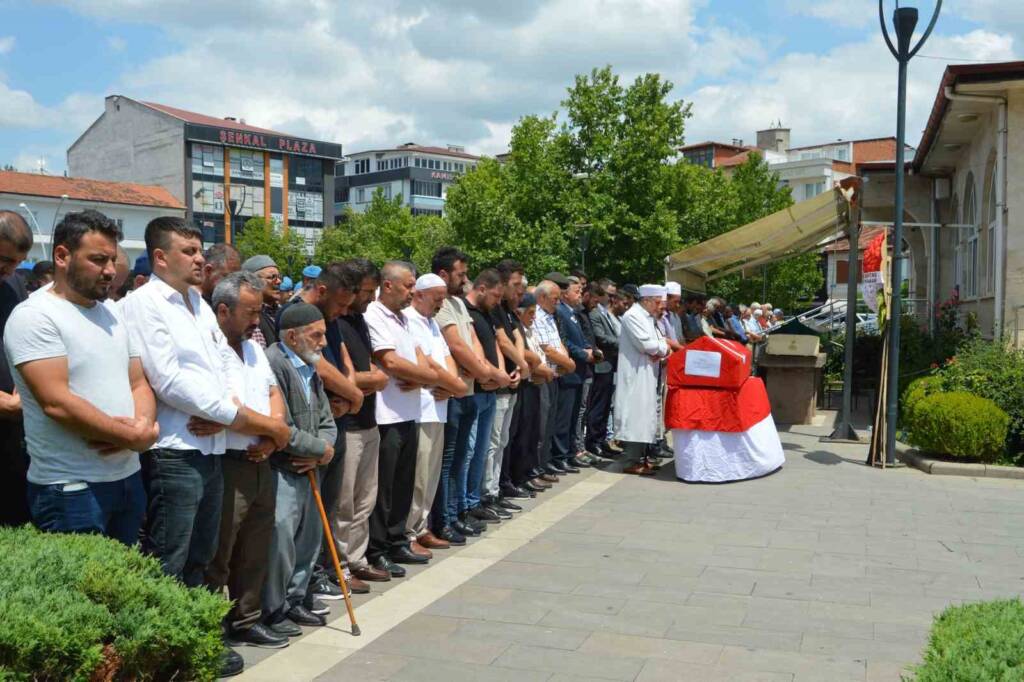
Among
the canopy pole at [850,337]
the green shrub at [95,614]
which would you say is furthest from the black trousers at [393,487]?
the canopy pole at [850,337]

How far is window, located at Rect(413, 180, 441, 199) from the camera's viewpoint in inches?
4518

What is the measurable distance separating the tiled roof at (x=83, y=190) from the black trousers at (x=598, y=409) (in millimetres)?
66982

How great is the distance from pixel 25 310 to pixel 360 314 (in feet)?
8.56

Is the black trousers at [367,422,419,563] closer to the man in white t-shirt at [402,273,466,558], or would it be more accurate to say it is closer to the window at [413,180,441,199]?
the man in white t-shirt at [402,273,466,558]

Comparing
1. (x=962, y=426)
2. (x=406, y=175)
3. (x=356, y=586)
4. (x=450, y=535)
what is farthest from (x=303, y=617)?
(x=406, y=175)

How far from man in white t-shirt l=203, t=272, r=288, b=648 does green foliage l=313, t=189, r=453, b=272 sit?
5419 centimetres

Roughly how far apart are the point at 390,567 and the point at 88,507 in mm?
2737

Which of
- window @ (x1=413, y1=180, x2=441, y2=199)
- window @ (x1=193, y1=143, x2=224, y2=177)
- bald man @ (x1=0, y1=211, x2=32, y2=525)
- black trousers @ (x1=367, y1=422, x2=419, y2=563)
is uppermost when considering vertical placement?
window @ (x1=413, y1=180, x2=441, y2=199)

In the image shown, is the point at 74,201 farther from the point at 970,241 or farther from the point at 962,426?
the point at 962,426

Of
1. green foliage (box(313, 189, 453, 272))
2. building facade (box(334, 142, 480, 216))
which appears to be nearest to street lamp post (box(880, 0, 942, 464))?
green foliage (box(313, 189, 453, 272))

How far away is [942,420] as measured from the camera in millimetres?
10938

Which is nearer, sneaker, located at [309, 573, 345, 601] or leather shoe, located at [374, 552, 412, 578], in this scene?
sneaker, located at [309, 573, 345, 601]

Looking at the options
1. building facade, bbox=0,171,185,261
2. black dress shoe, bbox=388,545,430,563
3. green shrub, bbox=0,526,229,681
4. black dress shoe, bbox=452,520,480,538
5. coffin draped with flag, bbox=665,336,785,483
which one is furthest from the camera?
building facade, bbox=0,171,185,261

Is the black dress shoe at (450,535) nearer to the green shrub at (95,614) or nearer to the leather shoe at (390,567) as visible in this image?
the leather shoe at (390,567)
